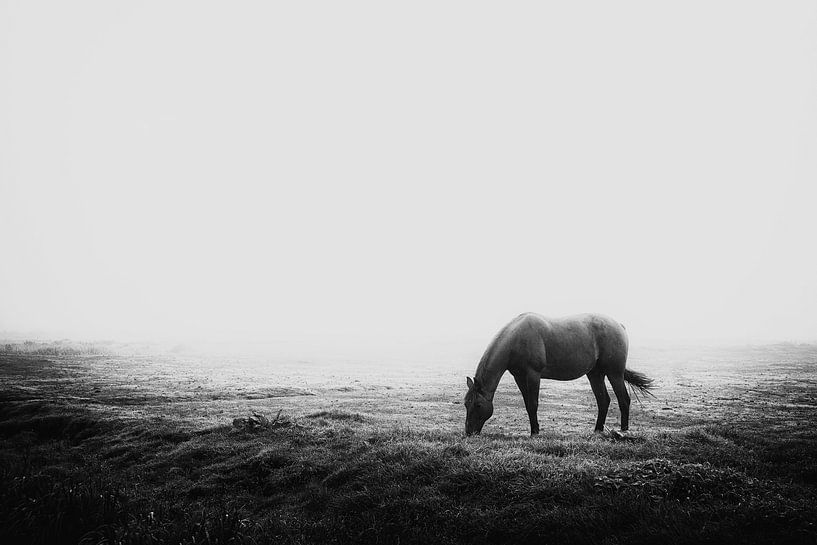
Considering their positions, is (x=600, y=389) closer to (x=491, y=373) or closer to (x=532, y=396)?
(x=532, y=396)

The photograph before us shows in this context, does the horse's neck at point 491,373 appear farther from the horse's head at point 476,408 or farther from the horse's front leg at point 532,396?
the horse's front leg at point 532,396

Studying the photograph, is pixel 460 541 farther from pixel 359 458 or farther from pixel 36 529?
pixel 36 529

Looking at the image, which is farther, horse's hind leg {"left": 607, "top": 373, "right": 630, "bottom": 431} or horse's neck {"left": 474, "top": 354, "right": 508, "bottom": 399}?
horse's hind leg {"left": 607, "top": 373, "right": 630, "bottom": 431}

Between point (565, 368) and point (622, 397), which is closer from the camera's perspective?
point (565, 368)

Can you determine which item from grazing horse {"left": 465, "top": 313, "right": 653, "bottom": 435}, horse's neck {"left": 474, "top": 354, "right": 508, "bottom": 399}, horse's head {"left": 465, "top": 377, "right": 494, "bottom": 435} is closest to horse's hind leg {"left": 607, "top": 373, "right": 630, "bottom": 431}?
grazing horse {"left": 465, "top": 313, "right": 653, "bottom": 435}

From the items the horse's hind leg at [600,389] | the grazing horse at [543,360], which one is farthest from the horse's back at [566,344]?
the horse's hind leg at [600,389]

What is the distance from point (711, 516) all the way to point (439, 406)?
15313 millimetres

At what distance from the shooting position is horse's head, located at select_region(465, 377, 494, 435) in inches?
519

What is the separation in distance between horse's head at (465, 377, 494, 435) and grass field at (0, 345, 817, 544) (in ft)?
1.61

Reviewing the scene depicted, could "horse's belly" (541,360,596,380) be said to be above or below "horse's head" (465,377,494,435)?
above

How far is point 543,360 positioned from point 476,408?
2.60m

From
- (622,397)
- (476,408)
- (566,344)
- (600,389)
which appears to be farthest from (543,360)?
(622,397)

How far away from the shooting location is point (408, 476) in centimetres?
981

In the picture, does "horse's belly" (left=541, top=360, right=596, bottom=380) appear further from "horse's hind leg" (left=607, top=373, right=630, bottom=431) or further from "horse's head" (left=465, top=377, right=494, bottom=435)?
"horse's head" (left=465, top=377, right=494, bottom=435)
